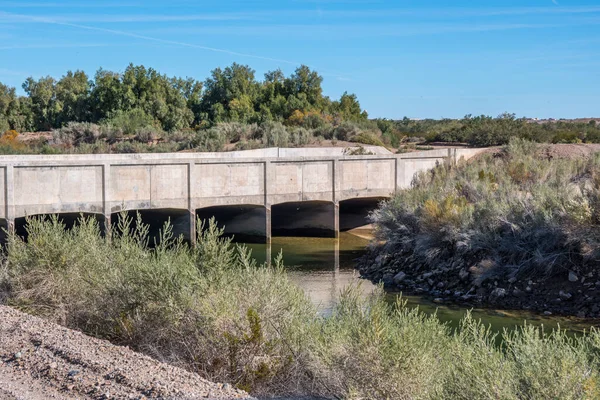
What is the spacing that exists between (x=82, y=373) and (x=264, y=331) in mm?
2487

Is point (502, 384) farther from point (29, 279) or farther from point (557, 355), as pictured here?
point (29, 279)

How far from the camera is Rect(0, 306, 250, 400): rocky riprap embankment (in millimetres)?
8547

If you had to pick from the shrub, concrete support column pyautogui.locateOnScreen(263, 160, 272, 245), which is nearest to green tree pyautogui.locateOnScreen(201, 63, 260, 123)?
the shrub

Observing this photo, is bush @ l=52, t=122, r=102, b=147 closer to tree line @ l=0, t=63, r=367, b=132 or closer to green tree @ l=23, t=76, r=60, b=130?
tree line @ l=0, t=63, r=367, b=132

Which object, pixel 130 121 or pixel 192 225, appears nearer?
pixel 192 225

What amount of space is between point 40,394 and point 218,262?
3.71m

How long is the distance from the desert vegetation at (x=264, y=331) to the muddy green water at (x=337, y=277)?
10.5ft

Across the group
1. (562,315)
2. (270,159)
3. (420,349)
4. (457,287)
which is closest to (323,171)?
(270,159)

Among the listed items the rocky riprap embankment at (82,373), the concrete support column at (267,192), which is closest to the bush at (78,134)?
the concrete support column at (267,192)

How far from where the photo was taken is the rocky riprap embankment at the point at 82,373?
336 inches

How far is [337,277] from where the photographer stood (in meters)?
24.1

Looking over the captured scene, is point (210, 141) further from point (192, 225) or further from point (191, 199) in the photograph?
point (192, 225)

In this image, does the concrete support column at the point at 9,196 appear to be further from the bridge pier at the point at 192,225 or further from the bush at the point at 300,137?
the bush at the point at 300,137

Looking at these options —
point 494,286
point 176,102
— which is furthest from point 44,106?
point 494,286
